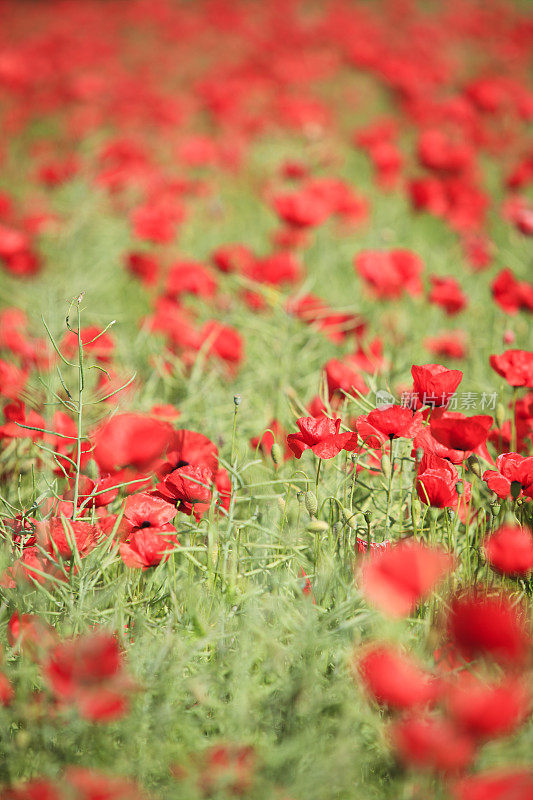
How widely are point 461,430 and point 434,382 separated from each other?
78mm

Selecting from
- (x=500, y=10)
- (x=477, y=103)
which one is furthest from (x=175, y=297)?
(x=500, y=10)

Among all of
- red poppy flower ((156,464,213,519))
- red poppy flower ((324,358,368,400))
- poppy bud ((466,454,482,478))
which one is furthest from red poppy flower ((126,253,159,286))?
poppy bud ((466,454,482,478))

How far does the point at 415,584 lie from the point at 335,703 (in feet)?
0.63

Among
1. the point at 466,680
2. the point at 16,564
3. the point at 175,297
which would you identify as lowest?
the point at 175,297

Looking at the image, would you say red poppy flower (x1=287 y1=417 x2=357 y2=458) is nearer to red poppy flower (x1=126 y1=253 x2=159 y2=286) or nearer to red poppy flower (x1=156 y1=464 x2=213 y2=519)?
red poppy flower (x1=156 y1=464 x2=213 y2=519)

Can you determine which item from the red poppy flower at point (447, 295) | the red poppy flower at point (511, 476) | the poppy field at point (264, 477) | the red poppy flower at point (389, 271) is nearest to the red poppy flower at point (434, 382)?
the poppy field at point (264, 477)

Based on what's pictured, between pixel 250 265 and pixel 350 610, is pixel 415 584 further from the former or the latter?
pixel 250 265

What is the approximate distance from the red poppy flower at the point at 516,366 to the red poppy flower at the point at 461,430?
0.16m

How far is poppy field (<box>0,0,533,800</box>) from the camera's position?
24.8 inches

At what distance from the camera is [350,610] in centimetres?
79

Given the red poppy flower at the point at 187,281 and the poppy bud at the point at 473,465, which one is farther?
the red poppy flower at the point at 187,281

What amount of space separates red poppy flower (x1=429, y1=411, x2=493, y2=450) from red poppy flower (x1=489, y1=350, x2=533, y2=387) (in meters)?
0.16

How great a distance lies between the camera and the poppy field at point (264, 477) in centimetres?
63

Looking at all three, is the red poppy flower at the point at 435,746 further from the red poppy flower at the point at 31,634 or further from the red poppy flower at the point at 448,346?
the red poppy flower at the point at 448,346
